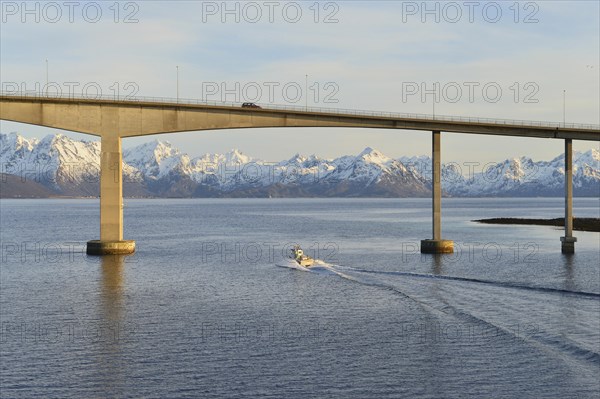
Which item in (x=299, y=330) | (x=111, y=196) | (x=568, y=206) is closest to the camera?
(x=299, y=330)

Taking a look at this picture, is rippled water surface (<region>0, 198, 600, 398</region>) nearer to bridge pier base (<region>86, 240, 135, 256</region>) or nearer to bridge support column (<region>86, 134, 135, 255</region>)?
bridge pier base (<region>86, 240, 135, 256</region>)

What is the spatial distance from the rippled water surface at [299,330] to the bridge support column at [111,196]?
1646 millimetres

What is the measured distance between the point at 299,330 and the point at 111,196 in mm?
36715

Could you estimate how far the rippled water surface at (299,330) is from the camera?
30000 millimetres

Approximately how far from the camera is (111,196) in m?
A: 71.7

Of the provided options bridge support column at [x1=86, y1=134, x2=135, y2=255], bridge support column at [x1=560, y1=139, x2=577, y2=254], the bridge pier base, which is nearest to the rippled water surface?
the bridge pier base

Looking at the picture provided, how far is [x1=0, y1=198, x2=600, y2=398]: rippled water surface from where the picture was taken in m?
30.0

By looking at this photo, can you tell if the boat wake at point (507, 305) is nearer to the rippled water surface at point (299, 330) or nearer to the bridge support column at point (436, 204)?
the rippled water surface at point (299, 330)

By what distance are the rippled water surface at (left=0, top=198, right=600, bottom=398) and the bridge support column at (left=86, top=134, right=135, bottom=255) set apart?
1646 millimetres

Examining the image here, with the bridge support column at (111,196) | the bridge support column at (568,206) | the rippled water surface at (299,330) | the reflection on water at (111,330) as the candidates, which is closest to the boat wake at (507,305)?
the rippled water surface at (299,330)

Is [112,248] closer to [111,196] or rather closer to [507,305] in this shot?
[111,196]

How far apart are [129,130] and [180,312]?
30.1 m

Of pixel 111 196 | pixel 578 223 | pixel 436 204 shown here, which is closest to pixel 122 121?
pixel 111 196

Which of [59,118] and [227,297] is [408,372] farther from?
[59,118]
